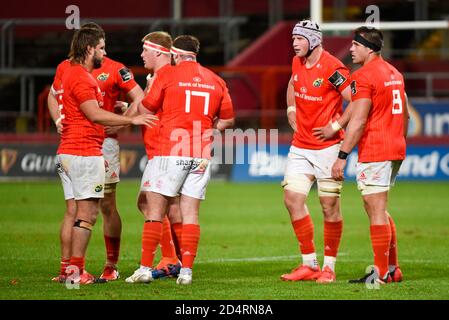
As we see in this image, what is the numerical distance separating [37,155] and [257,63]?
8419mm

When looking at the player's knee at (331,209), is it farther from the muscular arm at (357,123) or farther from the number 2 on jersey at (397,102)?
the number 2 on jersey at (397,102)

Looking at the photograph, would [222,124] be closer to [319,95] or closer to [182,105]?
[182,105]

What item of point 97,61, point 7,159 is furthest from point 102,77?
point 7,159

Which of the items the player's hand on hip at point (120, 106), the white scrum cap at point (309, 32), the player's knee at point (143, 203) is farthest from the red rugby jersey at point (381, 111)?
the player's hand on hip at point (120, 106)

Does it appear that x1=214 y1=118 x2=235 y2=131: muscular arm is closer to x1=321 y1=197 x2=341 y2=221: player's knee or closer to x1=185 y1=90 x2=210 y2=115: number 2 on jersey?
x1=185 y1=90 x2=210 y2=115: number 2 on jersey

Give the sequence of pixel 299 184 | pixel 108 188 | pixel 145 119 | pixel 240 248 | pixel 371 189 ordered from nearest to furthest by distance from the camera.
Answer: pixel 145 119
pixel 371 189
pixel 299 184
pixel 108 188
pixel 240 248

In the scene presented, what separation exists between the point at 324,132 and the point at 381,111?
71cm

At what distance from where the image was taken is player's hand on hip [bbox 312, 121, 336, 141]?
10406 mm

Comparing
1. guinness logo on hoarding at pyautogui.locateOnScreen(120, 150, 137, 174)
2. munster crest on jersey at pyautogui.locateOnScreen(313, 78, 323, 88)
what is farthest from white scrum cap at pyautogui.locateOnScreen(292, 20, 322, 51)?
guinness logo on hoarding at pyautogui.locateOnScreen(120, 150, 137, 174)

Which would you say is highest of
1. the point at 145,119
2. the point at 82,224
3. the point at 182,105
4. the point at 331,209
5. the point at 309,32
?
the point at 309,32

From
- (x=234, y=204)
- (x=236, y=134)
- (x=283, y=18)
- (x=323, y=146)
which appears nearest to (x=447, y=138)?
(x=236, y=134)

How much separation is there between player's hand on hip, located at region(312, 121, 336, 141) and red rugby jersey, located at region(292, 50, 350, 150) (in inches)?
3.0

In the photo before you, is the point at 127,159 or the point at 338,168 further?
the point at 127,159

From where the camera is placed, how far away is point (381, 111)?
998 cm
